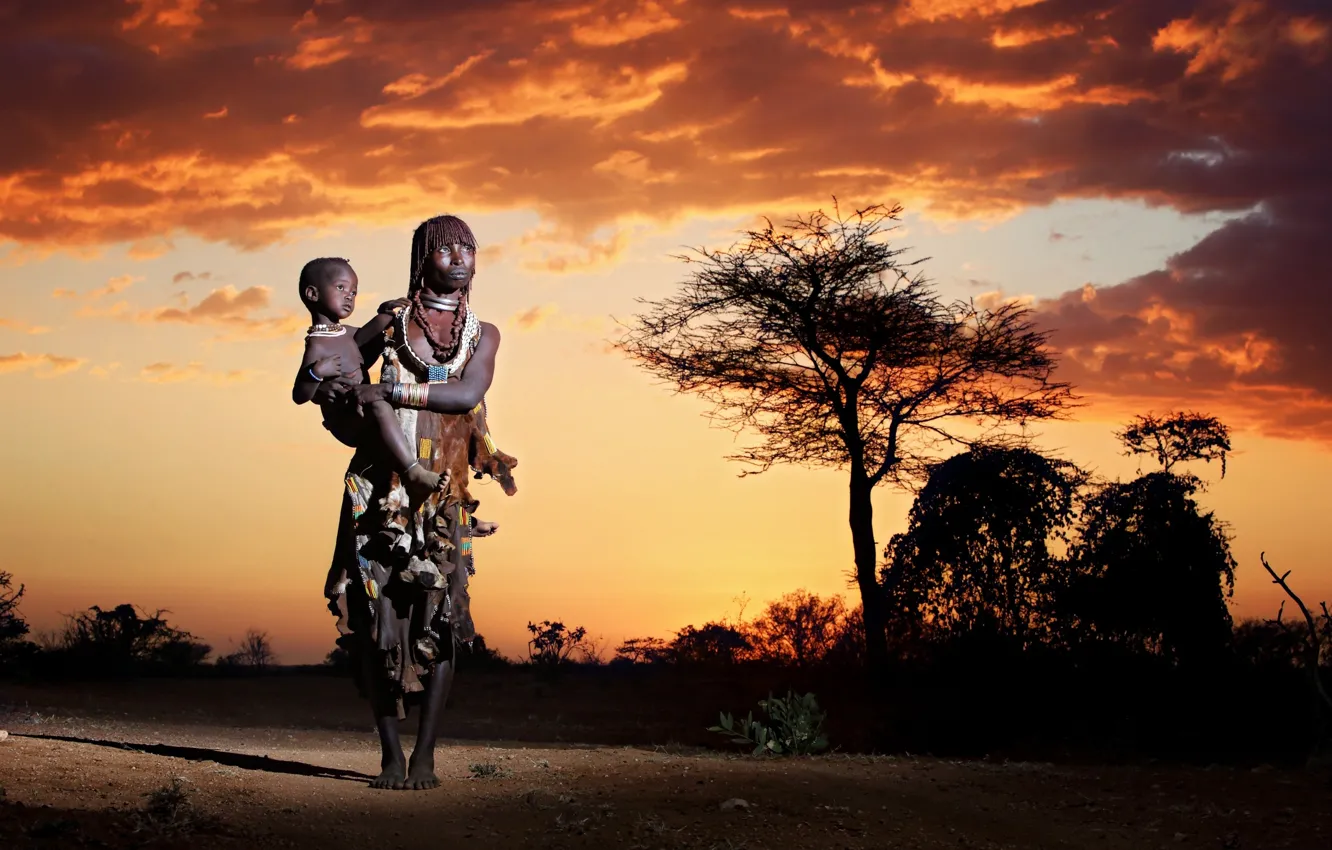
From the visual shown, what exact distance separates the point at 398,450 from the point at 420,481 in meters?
0.22

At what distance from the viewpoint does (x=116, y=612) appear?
774 inches

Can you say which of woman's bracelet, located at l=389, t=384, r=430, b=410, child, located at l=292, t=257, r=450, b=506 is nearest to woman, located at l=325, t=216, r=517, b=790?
woman's bracelet, located at l=389, t=384, r=430, b=410

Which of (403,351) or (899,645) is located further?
(899,645)

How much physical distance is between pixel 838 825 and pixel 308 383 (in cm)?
396

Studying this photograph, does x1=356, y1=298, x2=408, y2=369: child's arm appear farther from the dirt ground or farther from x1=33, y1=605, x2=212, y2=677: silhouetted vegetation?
x1=33, y1=605, x2=212, y2=677: silhouetted vegetation

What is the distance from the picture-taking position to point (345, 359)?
8094 millimetres

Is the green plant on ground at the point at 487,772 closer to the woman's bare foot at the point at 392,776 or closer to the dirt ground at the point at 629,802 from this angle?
the dirt ground at the point at 629,802

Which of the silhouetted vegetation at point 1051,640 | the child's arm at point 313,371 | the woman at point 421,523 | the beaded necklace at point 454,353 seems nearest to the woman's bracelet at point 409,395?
the woman at point 421,523

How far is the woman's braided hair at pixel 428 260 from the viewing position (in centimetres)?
809

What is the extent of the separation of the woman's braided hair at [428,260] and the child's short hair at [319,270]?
43 centimetres

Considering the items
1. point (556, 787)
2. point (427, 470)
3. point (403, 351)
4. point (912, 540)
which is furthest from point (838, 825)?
point (912, 540)

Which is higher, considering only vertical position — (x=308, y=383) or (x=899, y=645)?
(x=308, y=383)

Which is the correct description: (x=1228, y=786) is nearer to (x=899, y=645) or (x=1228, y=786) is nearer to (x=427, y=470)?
(x=427, y=470)

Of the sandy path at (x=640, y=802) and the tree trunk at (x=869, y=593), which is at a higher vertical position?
the tree trunk at (x=869, y=593)
